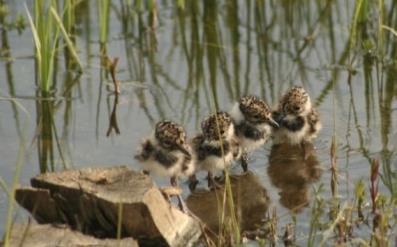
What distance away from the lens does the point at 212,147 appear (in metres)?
7.98

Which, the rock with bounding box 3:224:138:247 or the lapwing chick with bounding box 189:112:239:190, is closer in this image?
the rock with bounding box 3:224:138:247

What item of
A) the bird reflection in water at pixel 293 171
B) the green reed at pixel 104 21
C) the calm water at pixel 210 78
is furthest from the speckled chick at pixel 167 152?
the green reed at pixel 104 21

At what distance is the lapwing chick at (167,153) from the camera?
25.1ft

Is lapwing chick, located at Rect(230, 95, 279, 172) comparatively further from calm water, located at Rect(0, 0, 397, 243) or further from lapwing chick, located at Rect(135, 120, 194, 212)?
lapwing chick, located at Rect(135, 120, 194, 212)

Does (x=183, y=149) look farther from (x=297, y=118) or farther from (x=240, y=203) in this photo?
(x=297, y=118)

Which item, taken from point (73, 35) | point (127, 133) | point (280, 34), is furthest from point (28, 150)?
point (280, 34)

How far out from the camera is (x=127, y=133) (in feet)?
28.7

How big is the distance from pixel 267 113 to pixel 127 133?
1041 millimetres

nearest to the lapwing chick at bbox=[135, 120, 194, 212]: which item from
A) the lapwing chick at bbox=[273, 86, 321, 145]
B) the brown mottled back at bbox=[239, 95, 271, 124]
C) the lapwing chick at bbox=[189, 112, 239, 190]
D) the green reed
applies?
the lapwing chick at bbox=[189, 112, 239, 190]

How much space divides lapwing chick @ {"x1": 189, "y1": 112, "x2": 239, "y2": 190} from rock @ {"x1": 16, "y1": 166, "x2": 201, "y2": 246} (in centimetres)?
110

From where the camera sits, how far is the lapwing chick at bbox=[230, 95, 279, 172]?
8.44m

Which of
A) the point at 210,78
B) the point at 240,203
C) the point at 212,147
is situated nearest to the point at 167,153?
the point at 212,147

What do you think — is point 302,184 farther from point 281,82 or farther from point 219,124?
point 281,82

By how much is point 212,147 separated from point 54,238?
5.97ft
